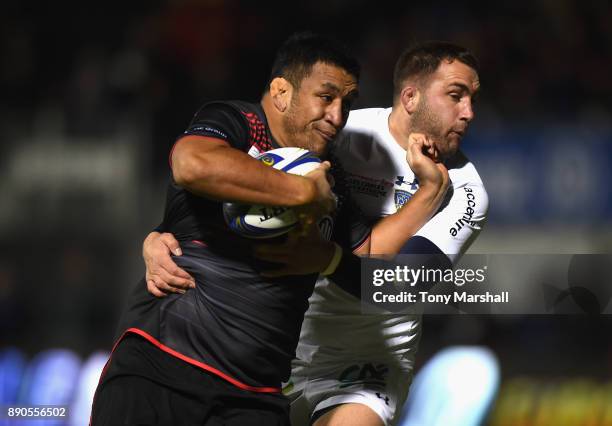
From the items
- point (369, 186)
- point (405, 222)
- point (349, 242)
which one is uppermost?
point (369, 186)

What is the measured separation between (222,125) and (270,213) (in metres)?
0.34

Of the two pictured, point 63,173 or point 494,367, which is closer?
point 494,367

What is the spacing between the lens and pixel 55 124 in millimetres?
7887

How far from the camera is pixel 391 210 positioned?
13.5 ft

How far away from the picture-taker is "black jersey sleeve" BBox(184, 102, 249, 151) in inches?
118

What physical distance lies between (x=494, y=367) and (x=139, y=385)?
422 centimetres

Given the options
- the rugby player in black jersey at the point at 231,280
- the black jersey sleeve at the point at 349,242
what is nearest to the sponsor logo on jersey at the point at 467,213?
the black jersey sleeve at the point at 349,242

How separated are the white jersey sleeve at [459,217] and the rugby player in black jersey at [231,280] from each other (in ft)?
2.42

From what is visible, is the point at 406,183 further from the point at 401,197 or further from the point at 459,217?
the point at 459,217

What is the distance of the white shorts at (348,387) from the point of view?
12.9ft

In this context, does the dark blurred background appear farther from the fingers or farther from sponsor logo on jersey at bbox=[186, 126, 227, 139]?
sponsor logo on jersey at bbox=[186, 126, 227, 139]

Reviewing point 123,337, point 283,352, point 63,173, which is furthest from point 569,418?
point 63,173

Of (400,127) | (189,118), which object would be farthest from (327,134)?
(189,118)

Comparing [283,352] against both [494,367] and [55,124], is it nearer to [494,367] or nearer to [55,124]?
[494,367]
